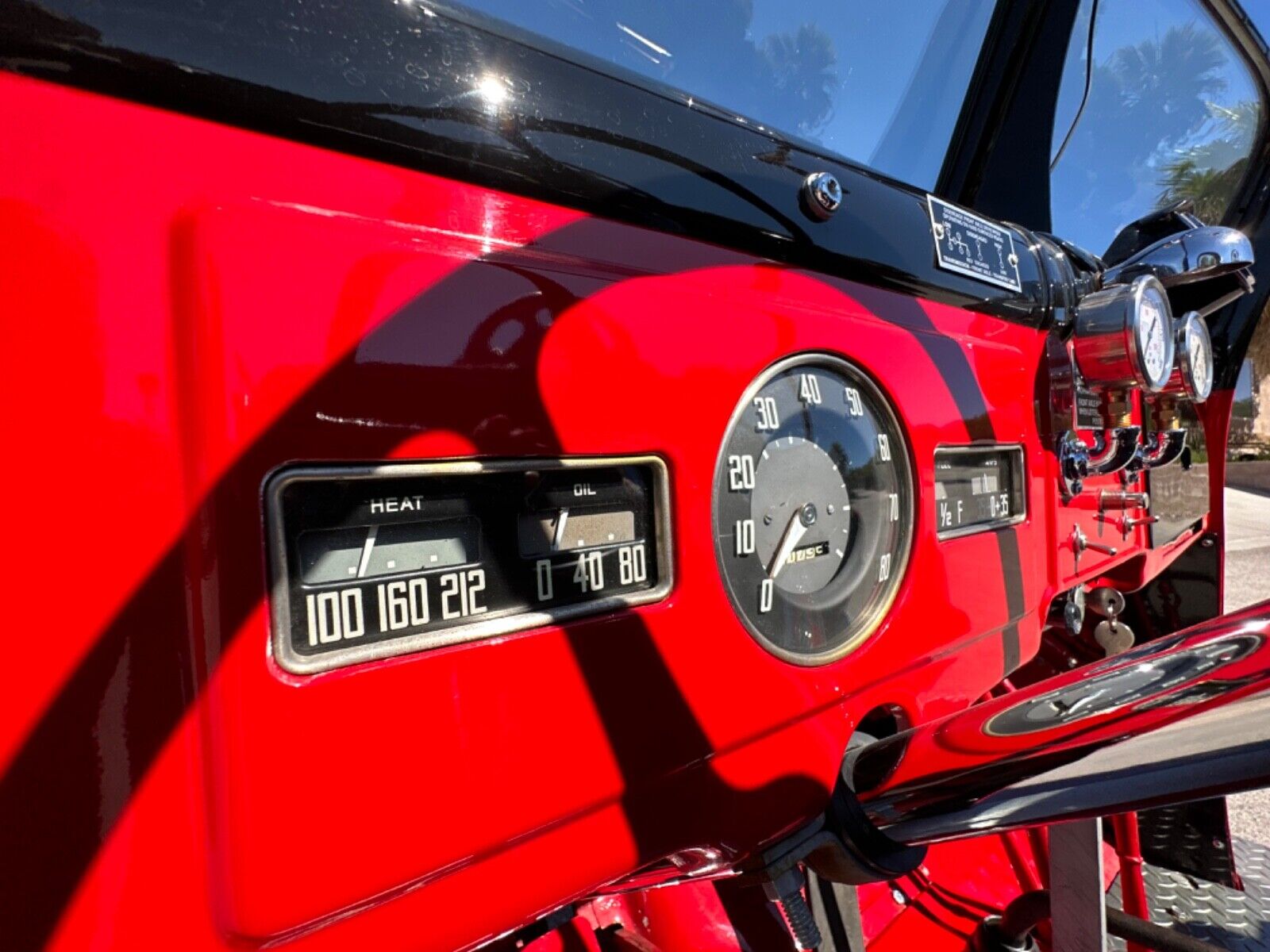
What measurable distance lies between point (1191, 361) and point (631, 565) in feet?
3.85

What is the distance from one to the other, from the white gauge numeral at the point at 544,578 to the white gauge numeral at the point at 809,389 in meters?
0.33

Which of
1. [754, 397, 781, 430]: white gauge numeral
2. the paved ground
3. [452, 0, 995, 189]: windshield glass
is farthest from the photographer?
the paved ground

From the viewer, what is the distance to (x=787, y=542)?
2.39 ft

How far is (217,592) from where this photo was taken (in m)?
0.40

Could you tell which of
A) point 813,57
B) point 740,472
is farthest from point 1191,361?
point 740,472

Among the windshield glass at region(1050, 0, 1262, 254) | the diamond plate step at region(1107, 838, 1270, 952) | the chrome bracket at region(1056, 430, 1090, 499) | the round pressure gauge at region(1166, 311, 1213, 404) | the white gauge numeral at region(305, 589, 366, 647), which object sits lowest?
the diamond plate step at region(1107, 838, 1270, 952)

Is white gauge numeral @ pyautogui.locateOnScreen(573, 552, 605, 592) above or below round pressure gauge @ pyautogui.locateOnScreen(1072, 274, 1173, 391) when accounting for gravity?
below

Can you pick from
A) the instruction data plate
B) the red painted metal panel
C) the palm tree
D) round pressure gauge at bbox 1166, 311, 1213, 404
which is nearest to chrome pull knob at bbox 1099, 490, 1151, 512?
round pressure gauge at bbox 1166, 311, 1213, 404

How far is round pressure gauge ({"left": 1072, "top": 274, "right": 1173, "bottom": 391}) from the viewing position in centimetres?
114

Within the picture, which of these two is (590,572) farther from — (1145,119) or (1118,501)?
(1145,119)

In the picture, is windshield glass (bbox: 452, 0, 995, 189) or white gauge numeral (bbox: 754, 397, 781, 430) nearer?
white gauge numeral (bbox: 754, 397, 781, 430)

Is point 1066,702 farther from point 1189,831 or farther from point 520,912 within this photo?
point 1189,831

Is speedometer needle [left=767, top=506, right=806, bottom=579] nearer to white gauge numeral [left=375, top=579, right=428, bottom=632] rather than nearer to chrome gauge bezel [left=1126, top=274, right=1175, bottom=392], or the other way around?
white gauge numeral [left=375, top=579, right=428, bottom=632]

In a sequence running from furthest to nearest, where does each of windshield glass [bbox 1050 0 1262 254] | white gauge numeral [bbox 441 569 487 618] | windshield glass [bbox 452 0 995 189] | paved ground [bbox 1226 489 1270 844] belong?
1. paved ground [bbox 1226 489 1270 844]
2. windshield glass [bbox 1050 0 1262 254]
3. windshield glass [bbox 452 0 995 189]
4. white gauge numeral [bbox 441 569 487 618]
